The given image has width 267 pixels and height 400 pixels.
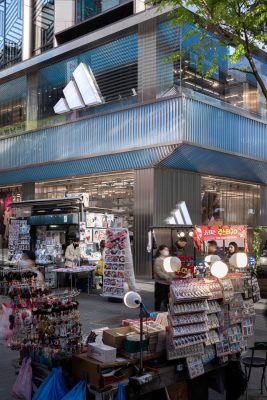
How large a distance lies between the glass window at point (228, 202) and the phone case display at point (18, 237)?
8.10 meters

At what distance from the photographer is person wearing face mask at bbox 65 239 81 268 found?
51.2 ft

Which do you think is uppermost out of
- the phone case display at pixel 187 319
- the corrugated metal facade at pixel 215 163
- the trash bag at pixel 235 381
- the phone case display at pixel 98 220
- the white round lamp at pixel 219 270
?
the corrugated metal facade at pixel 215 163

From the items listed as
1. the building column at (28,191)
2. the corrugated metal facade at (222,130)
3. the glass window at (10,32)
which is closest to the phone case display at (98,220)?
the corrugated metal facade at (222,130)

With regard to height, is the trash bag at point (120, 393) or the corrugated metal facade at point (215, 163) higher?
the corrugated metal facade at point (215, 163)

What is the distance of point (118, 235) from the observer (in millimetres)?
13008

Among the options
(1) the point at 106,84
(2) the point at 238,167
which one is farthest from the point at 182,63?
(2) the point at 238,167

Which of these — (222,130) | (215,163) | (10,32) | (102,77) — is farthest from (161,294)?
(10,32)

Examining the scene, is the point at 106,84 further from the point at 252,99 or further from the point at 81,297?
the point at 81,297

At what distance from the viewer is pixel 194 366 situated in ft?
16.4

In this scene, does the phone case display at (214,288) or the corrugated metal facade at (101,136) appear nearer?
the phone case display at (214,288)

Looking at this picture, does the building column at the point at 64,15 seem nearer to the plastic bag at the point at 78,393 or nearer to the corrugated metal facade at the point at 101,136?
the corrugated metal facade at the point at 101,136

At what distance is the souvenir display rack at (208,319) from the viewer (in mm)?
4910

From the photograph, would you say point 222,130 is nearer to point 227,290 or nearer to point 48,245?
point 48,245

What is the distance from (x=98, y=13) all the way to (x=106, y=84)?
5.06 meters
